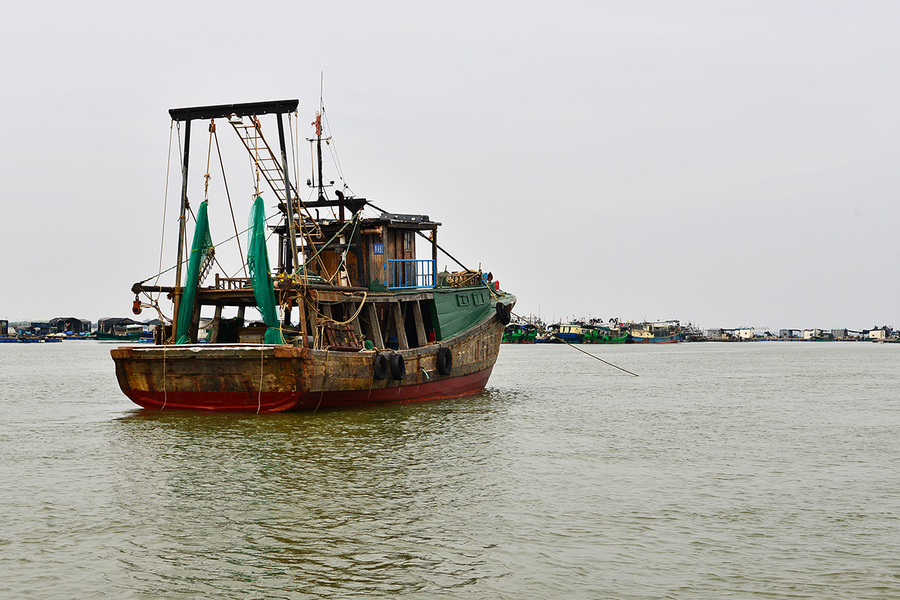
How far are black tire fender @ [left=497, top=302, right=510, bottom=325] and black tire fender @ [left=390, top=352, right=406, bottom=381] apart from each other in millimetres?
5349

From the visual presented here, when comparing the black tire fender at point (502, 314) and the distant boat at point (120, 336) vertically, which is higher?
the black tire fender at point (502, 314)

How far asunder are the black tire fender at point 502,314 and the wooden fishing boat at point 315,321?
43 millimetres

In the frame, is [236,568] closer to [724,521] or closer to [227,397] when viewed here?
[724,521]

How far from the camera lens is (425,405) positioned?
71.9ft

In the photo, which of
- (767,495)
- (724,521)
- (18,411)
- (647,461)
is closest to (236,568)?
(724,521)

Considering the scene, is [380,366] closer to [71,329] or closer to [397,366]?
[397,366]

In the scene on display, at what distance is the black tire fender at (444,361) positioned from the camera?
72.5 ft

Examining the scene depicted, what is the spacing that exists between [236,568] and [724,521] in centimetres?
565

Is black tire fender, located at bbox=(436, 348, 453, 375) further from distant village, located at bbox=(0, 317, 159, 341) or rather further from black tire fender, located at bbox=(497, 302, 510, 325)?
distant village, located at bbox=(0, 317, 159, 341)

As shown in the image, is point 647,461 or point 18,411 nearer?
point 647,461

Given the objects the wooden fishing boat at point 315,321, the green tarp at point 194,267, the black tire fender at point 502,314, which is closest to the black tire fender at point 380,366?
the wooden fishing boat at point 315,321

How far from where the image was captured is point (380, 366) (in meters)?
19.6

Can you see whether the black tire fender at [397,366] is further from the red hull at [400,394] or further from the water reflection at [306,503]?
the water reflection at [306,503]

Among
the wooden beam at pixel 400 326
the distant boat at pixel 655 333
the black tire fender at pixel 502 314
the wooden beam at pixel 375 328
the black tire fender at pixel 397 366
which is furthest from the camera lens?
the distant boat at pixel 655 333
